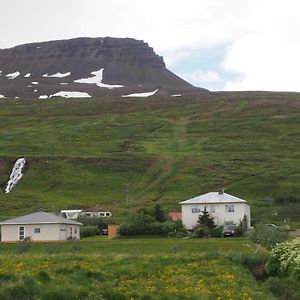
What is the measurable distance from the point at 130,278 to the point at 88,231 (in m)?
44.4

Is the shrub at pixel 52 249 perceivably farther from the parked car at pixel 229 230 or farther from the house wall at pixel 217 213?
the house wall at pixel 217 213

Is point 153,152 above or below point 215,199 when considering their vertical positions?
above

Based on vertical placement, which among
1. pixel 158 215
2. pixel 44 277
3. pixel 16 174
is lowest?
pixel 44 277

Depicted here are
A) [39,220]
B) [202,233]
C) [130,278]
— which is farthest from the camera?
[39,220]

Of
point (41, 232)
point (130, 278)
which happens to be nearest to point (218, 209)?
point (41, 232)

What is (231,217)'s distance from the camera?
73.3 meters

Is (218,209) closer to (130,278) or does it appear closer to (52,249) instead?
(52,249)

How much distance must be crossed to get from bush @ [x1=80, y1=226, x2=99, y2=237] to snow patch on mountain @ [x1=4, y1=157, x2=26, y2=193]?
126 ft

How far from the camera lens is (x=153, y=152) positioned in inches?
4813

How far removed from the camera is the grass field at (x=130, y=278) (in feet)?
66.6

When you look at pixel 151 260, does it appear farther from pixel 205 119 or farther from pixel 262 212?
pixel 205 119

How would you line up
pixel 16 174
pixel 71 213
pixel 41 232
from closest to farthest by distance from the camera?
pixel 41 232
pixel 71 213
pixel 16 174

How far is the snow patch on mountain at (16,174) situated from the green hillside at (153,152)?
1.07 metres

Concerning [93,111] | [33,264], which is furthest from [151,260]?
[93,111]
